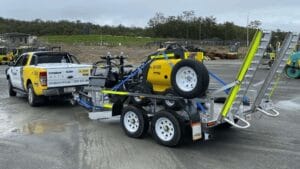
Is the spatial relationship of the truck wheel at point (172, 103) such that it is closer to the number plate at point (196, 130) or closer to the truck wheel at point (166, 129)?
the truck wheel at point (166, 129)

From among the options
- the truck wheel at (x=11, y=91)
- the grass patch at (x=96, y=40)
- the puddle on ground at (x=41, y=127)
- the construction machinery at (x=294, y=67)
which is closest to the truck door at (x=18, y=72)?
the truck wheel at (x=11, y=91)

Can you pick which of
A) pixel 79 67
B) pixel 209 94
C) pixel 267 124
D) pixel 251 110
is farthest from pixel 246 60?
pixel 79 67

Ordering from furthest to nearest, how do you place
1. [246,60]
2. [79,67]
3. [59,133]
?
[79,67] < [59,133] < [246,60]

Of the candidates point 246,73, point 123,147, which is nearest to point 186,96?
point 246,73

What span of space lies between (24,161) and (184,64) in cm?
317

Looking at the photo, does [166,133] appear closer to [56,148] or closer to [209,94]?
[209,94]

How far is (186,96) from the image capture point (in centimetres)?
723

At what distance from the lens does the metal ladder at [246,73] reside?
6480 mm

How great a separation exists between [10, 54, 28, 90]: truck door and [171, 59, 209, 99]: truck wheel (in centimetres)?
776

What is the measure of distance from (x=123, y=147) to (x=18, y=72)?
24.7 feet

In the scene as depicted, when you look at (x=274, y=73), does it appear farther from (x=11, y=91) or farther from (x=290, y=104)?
(x=11, y=91)

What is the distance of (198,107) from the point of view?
288 inches

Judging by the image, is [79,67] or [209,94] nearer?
[209,94]

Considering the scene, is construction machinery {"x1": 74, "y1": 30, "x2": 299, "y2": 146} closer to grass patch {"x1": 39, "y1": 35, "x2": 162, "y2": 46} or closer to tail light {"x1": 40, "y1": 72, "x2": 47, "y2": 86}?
tail light {"x1": 40, "y1": 72, "x2": 47, "y2": 86}
